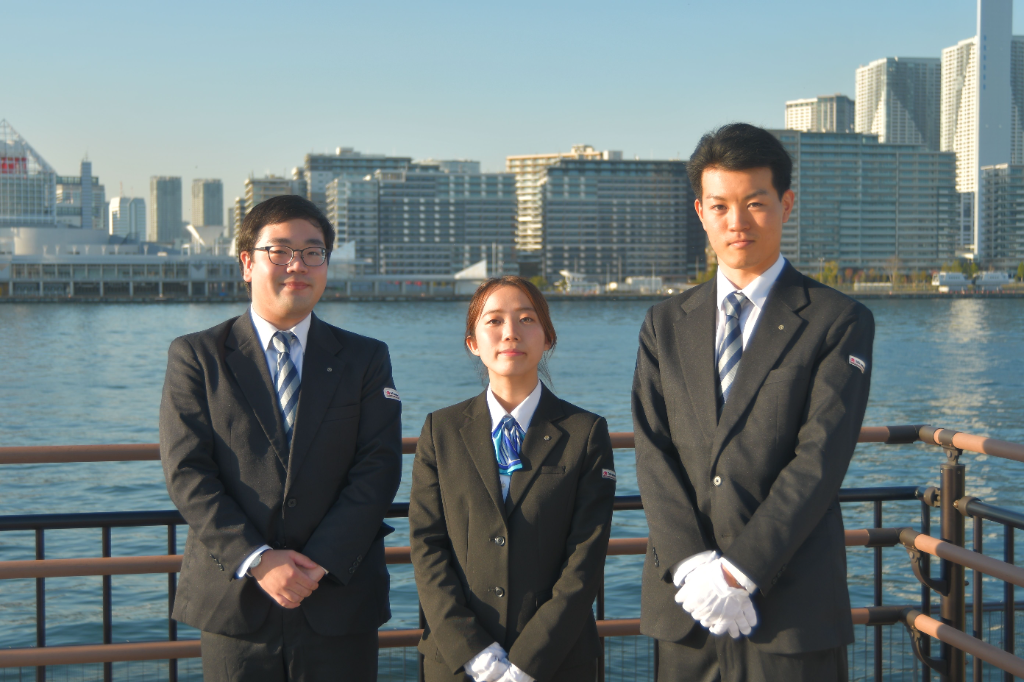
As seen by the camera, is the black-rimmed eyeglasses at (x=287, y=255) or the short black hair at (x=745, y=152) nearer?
the short black hair at (x=745, y=152)

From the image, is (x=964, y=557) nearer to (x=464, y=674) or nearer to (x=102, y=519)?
(x=464, y=674)

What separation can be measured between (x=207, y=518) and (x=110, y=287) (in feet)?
327

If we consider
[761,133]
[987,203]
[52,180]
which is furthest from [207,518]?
[987,203]

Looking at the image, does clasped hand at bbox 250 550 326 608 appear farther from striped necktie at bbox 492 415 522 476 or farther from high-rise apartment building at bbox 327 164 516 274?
high-rise apartment building at bbox 327 164 516 274

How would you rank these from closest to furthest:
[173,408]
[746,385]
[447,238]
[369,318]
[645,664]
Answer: [746,385] → [173,408] → [645,664] → [369,318] → [447,238]

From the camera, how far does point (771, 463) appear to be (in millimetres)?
2203

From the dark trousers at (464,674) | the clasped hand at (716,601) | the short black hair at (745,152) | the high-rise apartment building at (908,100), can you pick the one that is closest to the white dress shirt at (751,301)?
the short black hair at (745,152)

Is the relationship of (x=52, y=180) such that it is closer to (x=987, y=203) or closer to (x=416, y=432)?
(x=416, y=432)

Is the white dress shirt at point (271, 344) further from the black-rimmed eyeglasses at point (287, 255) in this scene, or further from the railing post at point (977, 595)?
the railing post at point (977, 595)

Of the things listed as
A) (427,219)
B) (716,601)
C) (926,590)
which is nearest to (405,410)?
(926,590)

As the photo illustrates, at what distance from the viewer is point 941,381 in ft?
98.5

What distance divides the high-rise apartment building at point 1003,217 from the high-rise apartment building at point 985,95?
130ft

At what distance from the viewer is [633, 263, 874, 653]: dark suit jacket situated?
2119mm

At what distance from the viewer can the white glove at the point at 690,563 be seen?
2139mm
